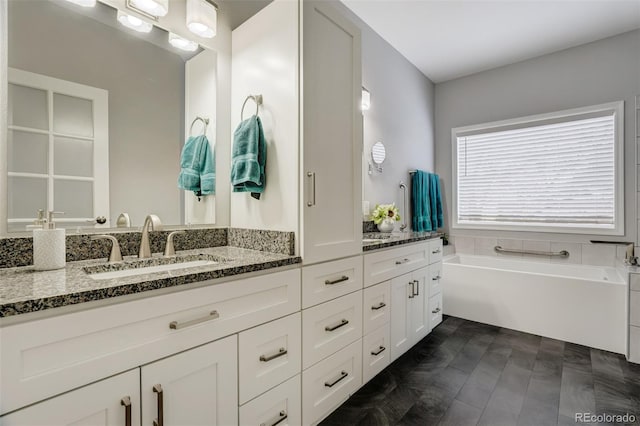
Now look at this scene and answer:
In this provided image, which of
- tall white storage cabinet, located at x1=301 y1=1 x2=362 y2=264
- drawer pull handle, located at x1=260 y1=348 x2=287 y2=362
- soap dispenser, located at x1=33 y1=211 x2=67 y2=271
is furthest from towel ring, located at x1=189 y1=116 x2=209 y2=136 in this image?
drawer pull handle, located at x1=260 y1=348 x2=287 y2=362

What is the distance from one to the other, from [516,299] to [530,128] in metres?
1.84

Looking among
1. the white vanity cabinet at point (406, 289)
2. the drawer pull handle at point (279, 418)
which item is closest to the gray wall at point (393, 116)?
the white vanity cabinet at point (406, 289)

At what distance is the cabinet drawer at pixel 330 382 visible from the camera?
147 centimetres

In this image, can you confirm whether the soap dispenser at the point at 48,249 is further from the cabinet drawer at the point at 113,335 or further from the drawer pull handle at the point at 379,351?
the drawer pull handle at the point at 379,351

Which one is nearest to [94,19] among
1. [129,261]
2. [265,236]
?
[129,261]

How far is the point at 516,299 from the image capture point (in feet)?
9.25

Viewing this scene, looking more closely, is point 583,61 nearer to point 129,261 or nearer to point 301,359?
point 301,359

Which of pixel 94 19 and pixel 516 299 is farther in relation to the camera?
pixel 516 299

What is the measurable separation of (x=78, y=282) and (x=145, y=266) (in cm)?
44

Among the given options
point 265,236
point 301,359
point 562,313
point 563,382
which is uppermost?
point 265,236

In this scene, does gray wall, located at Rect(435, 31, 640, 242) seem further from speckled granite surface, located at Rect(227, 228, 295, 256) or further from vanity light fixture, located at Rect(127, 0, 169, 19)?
vanity light fixture, located at Rect(127, 0, 169, 19)

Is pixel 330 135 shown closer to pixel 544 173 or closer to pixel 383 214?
pixel 383 214

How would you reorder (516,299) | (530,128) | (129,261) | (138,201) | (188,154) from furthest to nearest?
(530,128) < (516,299) < (188,154) < (138,201) < (129,261)

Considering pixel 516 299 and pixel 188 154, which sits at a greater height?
pixel 188 154
